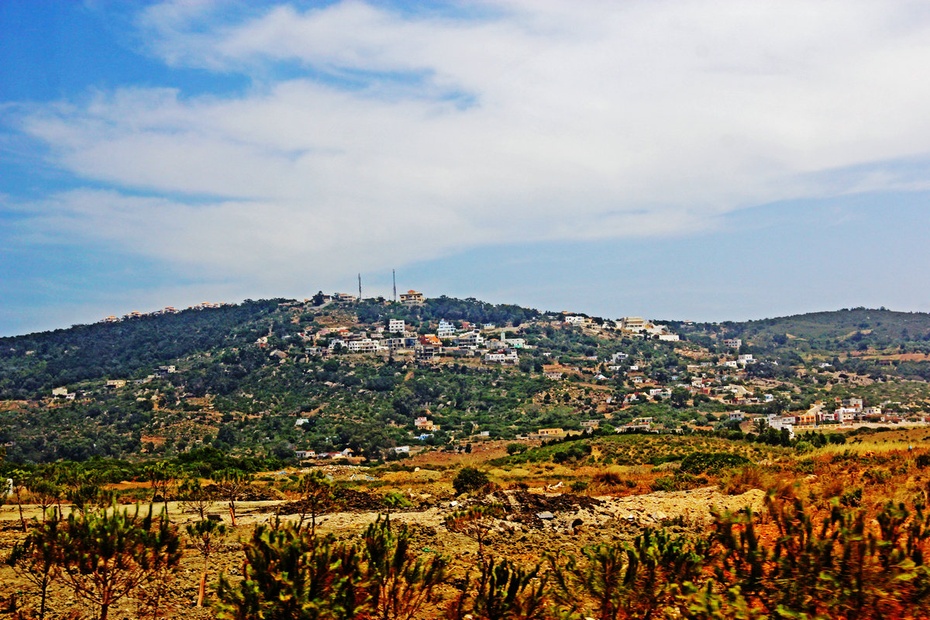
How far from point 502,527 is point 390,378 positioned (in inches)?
3288

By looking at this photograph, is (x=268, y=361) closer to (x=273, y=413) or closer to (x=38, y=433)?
(x=273, y=413)

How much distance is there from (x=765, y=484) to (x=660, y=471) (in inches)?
445

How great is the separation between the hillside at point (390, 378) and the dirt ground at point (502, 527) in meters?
46.1

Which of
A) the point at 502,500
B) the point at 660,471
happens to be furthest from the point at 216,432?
the point at 502,500

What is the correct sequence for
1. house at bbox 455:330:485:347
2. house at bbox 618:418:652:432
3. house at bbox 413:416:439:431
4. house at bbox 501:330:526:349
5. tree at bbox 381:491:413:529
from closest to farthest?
1. tree at bbox 381:491:413:529
2. house at bbox 618:418:652:432
3. house at bbox 413:416:439:431
4. house at bbox 501:330:526:349
5. house at bbox 455:330:485:347

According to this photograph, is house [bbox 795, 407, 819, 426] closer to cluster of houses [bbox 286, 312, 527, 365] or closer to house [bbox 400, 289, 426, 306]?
cluster of houses [bbox 286, 312, 527, 365]

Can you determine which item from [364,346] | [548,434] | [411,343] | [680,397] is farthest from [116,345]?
[680,397]

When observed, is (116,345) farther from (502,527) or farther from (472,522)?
(502,527)

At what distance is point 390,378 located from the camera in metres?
96.1

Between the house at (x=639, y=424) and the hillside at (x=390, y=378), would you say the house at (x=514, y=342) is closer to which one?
the hillside at (x=390, y=378)

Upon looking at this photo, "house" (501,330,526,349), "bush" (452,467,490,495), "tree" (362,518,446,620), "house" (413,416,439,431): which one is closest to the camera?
"tree" (362,518,446,620)

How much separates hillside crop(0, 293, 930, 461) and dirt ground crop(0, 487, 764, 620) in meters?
46.1

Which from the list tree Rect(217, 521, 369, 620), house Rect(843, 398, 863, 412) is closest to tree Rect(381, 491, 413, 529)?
tree Rect(217, 521, 369, 620)

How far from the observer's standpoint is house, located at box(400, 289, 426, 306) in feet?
558
